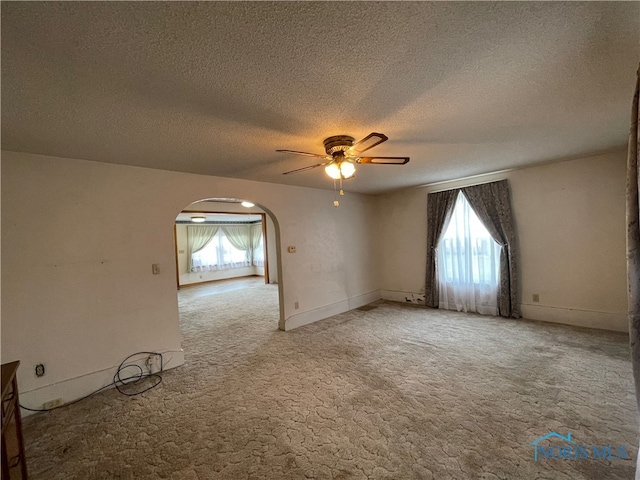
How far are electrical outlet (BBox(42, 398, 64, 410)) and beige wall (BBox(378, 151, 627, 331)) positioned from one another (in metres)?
5.82

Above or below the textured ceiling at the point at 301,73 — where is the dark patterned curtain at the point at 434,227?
below

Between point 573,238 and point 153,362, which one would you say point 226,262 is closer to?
point 153,362

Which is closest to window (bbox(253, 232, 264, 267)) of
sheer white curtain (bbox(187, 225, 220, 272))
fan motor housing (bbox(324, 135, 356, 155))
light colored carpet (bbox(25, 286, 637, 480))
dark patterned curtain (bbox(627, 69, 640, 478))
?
sheer white curtain (bbox(187, 225, 220, 272))

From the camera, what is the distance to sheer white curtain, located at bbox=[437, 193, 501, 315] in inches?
169

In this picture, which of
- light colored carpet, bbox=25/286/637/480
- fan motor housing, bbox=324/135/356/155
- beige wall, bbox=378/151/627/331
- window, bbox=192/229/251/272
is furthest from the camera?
window, bbox=192/229/251/272

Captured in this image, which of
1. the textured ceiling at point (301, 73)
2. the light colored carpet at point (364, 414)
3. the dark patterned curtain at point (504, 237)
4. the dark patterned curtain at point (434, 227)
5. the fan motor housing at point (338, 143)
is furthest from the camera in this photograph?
the dark patterned curtain at point (434, 227)

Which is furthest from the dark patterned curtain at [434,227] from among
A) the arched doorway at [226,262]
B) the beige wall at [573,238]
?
the arched doorway at [226,262]

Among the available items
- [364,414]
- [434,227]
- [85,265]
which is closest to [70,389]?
[85,265]

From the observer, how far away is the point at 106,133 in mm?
2053

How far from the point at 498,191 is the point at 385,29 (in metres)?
3.90

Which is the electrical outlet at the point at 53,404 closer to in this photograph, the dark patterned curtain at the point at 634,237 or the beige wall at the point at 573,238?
the dark patterned curtain at the point at 634,237

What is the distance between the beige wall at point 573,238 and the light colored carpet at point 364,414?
1.33 ft

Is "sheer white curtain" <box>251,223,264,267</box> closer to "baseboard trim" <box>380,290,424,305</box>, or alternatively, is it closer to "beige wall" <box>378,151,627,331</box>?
"baseboard trim" <box>380,290,424,305</box>

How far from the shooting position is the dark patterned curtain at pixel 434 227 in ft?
15.3
